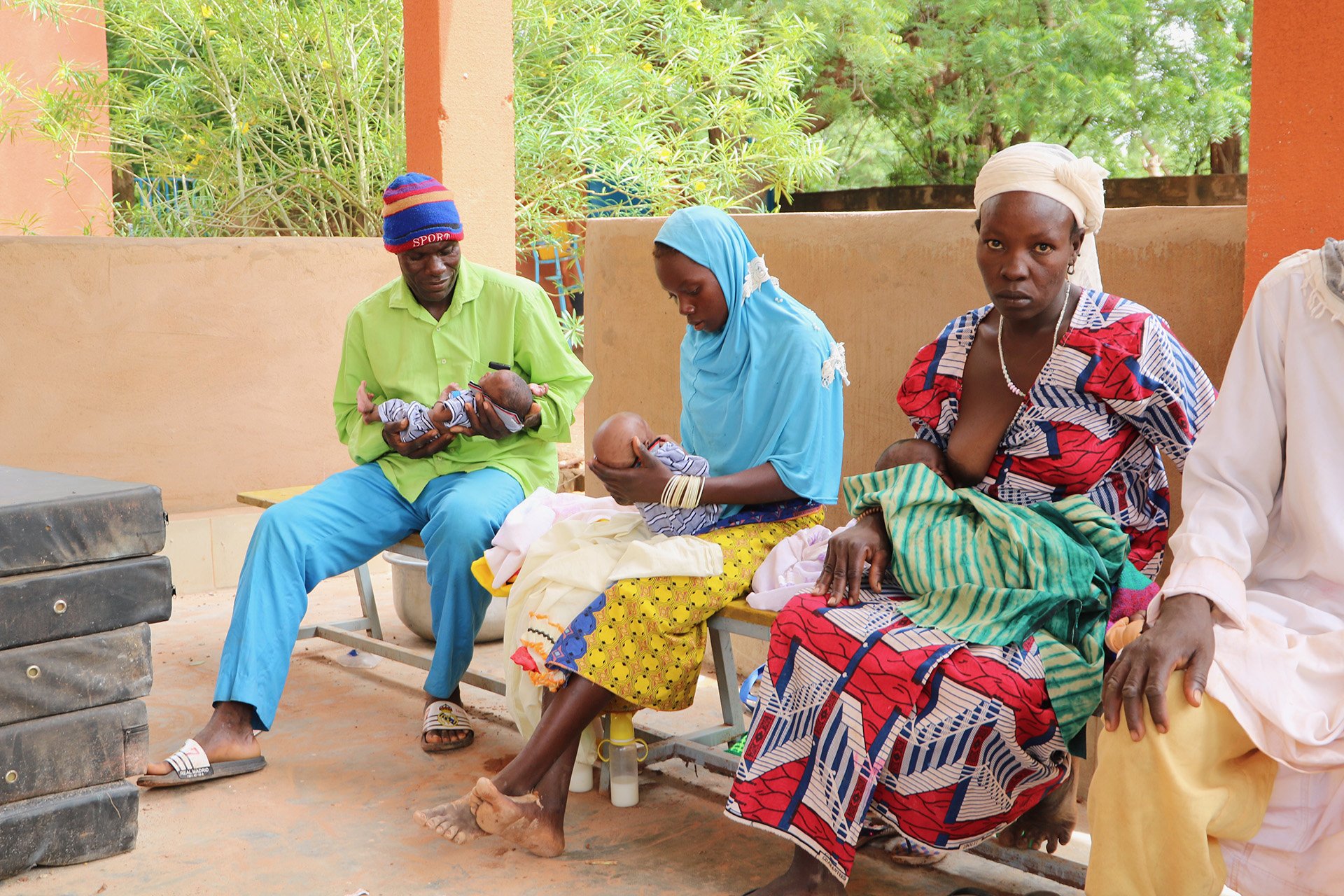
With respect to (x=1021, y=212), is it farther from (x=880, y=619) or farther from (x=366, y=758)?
(x=366, y=758)

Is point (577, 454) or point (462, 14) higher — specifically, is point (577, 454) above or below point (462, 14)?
below

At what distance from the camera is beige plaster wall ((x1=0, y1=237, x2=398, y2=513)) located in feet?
21.2

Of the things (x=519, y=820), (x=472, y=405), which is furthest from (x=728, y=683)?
(x=472, y=405)

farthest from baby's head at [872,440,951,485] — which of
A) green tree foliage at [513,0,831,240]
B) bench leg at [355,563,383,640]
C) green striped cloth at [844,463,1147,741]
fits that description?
green tree foliage at [513,0,831,240]

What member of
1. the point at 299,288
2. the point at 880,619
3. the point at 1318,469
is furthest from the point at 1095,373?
the point at 299,288

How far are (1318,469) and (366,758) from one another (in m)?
3.13

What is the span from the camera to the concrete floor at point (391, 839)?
133 inches

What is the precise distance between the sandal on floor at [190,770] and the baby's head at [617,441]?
5.41 feet

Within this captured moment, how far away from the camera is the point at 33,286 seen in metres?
6.45

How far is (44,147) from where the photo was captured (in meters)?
9.94

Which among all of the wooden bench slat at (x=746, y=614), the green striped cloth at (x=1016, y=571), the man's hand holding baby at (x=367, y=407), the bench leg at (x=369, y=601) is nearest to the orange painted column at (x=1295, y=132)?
the green striped cloth at (x=1016, y=571)

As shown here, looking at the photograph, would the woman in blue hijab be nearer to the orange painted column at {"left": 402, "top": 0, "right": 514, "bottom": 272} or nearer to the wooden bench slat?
the wooden bench slat

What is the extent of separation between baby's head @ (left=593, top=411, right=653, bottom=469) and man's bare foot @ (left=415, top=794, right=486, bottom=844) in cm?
101

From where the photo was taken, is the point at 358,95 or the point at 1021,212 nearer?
the point at 1021,212
